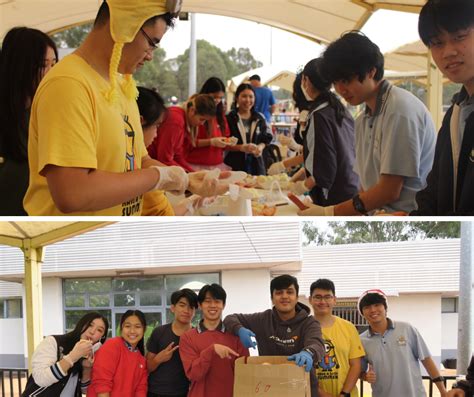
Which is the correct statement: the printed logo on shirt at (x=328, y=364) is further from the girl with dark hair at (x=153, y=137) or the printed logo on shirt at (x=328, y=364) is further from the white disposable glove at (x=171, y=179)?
the white disposable glove at (x=171, y=179)

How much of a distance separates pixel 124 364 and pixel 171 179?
0.73 metres

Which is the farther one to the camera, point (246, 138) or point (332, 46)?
point (246, 138)

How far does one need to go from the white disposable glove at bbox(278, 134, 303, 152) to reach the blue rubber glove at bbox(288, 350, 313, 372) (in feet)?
2.76

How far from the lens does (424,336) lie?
1734 mm

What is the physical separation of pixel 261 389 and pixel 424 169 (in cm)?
79

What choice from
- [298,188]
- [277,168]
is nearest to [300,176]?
[298,188]

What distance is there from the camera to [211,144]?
2.18 meters

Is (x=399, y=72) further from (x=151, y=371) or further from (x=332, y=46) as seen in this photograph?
(x=151, y=371)

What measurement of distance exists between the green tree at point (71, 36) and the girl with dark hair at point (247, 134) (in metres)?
0.65

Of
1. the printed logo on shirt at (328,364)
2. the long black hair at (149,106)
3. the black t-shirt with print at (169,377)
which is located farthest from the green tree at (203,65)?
the printed logo on shirt at (328,364)

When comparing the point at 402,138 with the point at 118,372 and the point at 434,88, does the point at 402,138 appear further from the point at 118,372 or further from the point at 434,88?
the point at 118,372

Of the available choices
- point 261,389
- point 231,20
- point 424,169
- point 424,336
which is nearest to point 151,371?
point 261,389

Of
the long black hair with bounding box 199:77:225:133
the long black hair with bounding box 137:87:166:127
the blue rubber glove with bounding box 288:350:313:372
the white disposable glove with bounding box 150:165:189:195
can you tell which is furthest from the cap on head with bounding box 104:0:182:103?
the blue rubber glove with bounding box 288:350:313:372

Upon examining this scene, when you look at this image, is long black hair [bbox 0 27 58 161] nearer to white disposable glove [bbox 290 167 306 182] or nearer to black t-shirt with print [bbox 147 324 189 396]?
black t-shirt with print [bbox 147 324 189 396]
